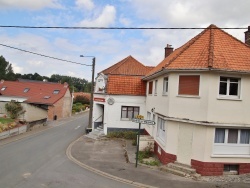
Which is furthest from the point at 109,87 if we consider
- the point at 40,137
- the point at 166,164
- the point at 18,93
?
the point at 18,93

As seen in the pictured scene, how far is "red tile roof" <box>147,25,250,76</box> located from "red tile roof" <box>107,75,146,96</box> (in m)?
10.1

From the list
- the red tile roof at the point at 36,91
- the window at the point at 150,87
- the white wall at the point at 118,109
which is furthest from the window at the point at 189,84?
the red tile roof at the point at 36,91

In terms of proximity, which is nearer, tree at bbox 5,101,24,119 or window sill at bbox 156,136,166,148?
window sill at bbox 156,136,166,148

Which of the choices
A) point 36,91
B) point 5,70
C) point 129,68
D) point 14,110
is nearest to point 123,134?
point 129,68

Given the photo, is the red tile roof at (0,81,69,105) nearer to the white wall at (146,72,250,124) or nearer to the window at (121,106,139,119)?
the window at (121,106,139,119)

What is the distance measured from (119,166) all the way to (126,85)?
38.6ft

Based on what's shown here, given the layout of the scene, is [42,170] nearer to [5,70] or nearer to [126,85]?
[126,85]

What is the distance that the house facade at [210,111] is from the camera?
48.7 ft

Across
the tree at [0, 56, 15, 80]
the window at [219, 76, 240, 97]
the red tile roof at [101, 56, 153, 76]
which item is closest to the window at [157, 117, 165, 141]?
the window at [219, 76, 240, 97]

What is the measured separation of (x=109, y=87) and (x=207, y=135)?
44.5ft

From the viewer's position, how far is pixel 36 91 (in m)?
50.3

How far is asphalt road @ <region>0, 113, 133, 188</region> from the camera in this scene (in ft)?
43.3

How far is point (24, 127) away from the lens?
2997 cm

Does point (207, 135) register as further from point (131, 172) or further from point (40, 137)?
point (40, 137)
